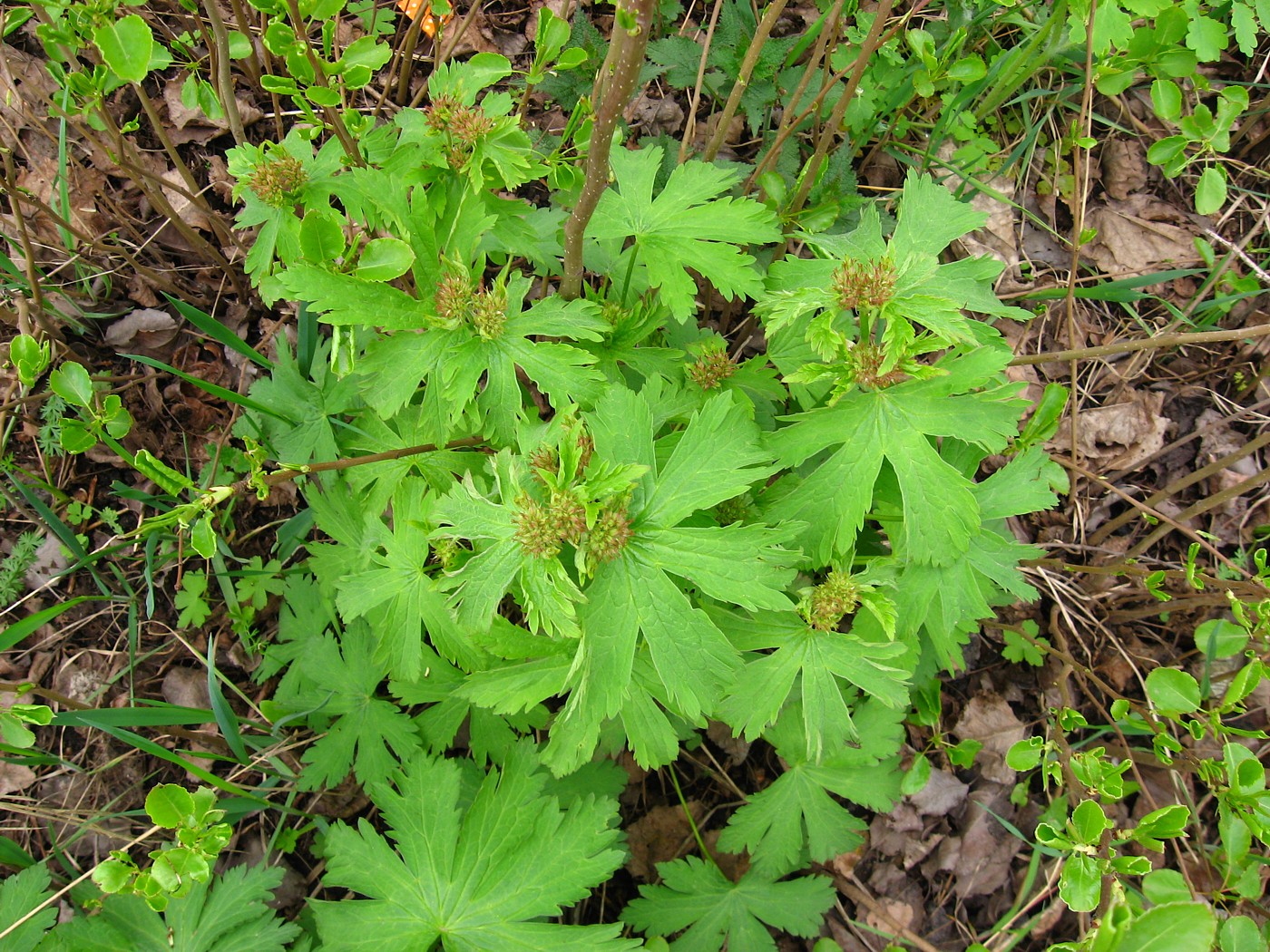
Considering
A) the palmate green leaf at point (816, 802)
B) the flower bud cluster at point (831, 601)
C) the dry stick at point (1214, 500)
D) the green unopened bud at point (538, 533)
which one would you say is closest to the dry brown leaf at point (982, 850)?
the palmate green leaf at point (816, 802)

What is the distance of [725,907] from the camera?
8.84 ft

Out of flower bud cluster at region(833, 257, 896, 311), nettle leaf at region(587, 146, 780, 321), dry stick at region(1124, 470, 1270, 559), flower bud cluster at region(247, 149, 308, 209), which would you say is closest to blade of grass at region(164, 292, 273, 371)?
flower bud cluster at region(247, 149, 308, 209)

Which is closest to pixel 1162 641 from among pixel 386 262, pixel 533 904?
pixel 533 904

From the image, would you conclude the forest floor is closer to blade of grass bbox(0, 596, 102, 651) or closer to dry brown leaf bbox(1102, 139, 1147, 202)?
dry brown leaf bbox(1102, 139, 1147, 202)

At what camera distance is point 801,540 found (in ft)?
7.30

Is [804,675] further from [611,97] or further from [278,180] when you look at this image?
[278,180]

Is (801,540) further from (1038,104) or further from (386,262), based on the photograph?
(1038,104)

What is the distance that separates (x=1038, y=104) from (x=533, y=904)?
13.0 ft

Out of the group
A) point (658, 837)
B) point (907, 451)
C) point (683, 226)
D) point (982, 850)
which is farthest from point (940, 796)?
point (683, 226)

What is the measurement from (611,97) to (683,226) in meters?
0.69

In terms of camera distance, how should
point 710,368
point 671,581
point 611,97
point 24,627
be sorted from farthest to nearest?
point 710,368, point 24,627, point 671,581, point 611,97

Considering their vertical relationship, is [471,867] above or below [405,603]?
below

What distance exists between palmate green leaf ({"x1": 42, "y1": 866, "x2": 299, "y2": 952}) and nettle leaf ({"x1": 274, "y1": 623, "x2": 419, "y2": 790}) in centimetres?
33

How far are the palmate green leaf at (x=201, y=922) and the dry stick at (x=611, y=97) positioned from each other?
2.14 metres
